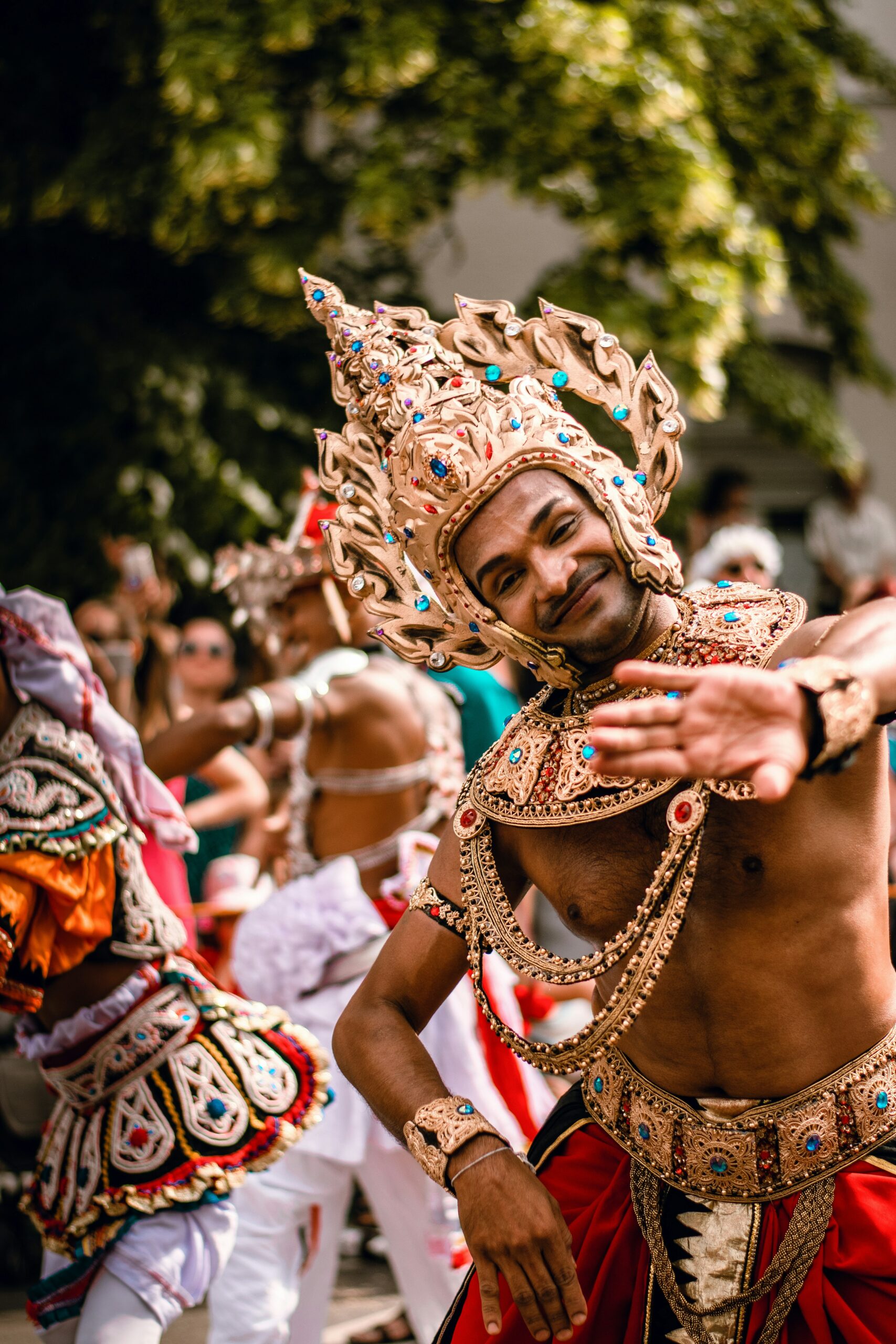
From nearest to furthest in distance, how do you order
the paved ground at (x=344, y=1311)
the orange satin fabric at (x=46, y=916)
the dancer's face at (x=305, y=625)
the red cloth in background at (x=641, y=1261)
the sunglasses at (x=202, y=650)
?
the red cloth in background at (x=641, y=1261)
the orange satin fabric at (x=46, y=916)
the paved ground at (x=344, y=1311)
the dancer's face at (x=305, y=625)
the sunglasses at (x=202, y=650)

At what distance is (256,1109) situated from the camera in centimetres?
324

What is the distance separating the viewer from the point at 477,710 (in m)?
4.95

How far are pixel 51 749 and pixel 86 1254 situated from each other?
1.09 metres

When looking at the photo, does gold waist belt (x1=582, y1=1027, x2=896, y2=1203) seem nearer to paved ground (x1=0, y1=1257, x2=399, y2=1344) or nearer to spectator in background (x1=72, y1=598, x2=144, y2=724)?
paved ground (x1=0, y1=1257, x2=399, y2=1344)

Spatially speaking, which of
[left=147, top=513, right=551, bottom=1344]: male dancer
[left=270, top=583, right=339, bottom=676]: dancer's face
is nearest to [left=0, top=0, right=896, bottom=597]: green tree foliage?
[left=270, top=583, right=339, bottom=676]: dancer's face

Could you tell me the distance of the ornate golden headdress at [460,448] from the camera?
92.7 inches

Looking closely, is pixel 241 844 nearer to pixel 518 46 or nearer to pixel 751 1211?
pixel 518 46

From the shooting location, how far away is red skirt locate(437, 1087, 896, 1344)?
6.96 ft

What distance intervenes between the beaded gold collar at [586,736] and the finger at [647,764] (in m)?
0.44

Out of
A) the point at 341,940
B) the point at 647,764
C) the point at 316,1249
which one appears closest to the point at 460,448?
the point at 647,764

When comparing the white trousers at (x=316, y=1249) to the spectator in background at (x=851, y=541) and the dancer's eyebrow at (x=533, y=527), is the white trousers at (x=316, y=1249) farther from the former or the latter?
the spectator in background at (x=851, y=541)

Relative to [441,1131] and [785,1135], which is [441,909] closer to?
[441,1131]

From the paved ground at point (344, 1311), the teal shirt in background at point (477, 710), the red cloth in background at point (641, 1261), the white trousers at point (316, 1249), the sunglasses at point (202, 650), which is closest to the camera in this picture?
the red cloth in background at point (641, 1261)

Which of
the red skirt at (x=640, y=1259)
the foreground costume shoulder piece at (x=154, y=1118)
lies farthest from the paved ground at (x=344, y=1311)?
the red skirt at (x=640, y=1259)
